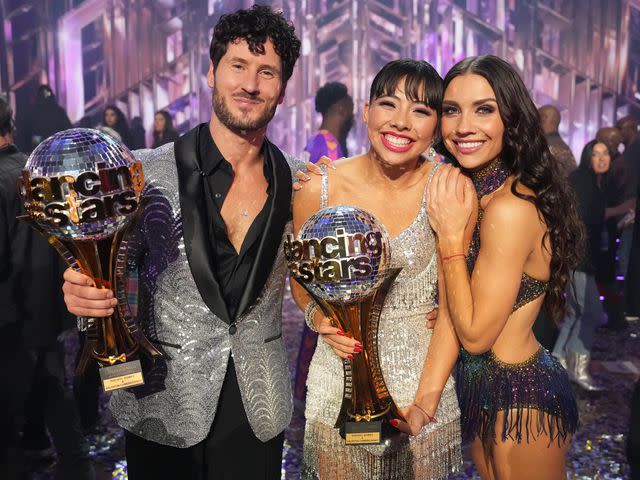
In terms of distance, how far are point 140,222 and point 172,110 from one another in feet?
27.1

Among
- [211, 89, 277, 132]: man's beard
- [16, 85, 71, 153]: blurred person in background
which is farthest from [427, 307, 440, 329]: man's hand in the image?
[16, 85, 71, 153]: blurred person in background

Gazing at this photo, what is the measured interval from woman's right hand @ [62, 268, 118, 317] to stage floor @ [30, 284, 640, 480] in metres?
2.11

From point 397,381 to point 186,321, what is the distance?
634 mm

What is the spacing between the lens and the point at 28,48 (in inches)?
380

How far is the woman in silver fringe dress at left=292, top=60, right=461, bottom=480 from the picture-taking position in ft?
6.44

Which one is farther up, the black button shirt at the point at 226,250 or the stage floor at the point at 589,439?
the black button shirt at the point at 226,250

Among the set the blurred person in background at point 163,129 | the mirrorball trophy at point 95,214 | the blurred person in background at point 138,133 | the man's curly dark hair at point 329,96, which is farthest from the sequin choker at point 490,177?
the blurred person in background at point 138,133

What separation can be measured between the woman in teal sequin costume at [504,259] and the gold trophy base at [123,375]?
2.83 ft

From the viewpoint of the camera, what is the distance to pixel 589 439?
3992 mm

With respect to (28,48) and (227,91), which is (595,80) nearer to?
(28,48)

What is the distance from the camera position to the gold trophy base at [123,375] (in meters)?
1.67

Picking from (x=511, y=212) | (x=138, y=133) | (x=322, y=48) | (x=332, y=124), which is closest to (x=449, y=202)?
(x=511, y=212)

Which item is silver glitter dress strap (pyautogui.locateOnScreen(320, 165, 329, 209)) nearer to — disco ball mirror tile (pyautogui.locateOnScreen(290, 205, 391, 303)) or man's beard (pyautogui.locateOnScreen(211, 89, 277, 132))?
man's beard (pyautogui.locateOnScreen(211, 89, 277, 132))

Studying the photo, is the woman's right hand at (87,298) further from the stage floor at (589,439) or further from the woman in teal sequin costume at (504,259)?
the stage floor at (589,439)
